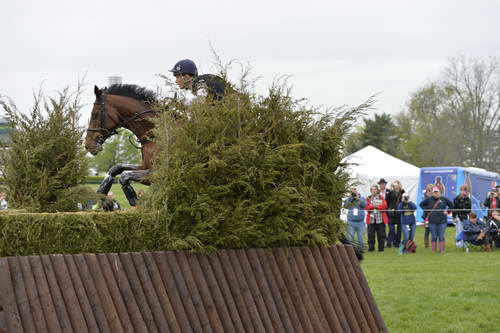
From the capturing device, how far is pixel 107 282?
17.5 feet

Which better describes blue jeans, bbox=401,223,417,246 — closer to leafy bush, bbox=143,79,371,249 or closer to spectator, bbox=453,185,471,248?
spectator, bbox=453,185,471,248

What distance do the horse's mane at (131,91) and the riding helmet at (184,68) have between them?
2.02 feet

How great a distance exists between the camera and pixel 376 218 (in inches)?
795

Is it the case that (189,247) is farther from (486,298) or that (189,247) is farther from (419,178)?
(419,178)

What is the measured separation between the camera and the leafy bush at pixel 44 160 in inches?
287

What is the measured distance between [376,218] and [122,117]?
39.4 feet

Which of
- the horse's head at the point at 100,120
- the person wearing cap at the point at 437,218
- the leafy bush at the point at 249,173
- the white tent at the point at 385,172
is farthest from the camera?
the white tent at the point at 385,172

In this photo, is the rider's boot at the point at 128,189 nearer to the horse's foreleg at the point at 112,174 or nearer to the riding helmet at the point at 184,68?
the horse's foreleg at the point at 112,174

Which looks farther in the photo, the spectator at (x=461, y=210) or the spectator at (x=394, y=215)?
the spectator at (x=394, y=215)

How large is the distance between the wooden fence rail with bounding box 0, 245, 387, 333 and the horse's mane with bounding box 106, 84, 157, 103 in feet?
11.7

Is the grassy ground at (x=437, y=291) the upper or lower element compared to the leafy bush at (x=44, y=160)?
lower

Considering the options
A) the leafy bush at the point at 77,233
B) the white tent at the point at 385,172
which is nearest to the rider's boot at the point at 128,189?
the leafy bush at the point at 77,233

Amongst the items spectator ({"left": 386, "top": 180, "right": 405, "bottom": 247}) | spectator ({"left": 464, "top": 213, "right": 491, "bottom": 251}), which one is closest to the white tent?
spectator ({"left": 386, "top": 180, "right": 405, "bottom": 247})

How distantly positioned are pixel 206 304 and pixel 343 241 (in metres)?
2.12
